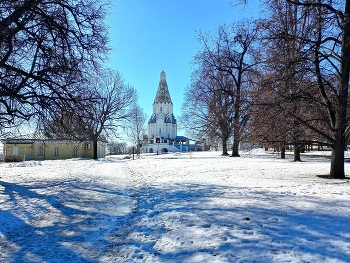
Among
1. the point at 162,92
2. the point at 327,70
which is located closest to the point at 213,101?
the point at 327,70

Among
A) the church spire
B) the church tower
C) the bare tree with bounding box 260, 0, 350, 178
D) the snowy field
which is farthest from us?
the church tower

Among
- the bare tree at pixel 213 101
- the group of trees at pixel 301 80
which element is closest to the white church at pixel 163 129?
the bare tree at pixel 213 101

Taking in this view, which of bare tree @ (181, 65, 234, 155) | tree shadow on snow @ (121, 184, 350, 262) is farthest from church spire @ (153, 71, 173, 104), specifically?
tree shadow on snow @ (121, 184, 350, 262)

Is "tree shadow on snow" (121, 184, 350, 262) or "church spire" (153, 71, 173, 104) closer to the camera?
"tree shadow on snow" (121, 184, 350, 262)

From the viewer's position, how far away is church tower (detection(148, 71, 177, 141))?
83.1 meters

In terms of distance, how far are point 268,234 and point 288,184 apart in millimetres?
5129

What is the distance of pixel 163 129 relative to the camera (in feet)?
281

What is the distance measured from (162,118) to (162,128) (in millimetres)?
3098

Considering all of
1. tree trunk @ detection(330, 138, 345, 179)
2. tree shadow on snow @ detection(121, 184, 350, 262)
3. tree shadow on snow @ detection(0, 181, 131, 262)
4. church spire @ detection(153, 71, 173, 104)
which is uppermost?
church spire @ detection(153, 71, 173, 104)

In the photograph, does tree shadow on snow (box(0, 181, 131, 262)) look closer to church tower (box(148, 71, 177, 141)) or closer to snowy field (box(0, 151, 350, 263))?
snowy field (box(0, 151, 350, 263))

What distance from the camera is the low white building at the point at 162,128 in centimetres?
8225

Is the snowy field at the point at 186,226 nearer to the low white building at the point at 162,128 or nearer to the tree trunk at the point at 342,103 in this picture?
the tree trunk at the point at 342,103

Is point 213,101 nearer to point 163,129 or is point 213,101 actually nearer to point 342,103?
point 342,103

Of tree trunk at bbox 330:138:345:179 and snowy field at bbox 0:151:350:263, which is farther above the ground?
tree trunk at bbox 330:138:345:179
